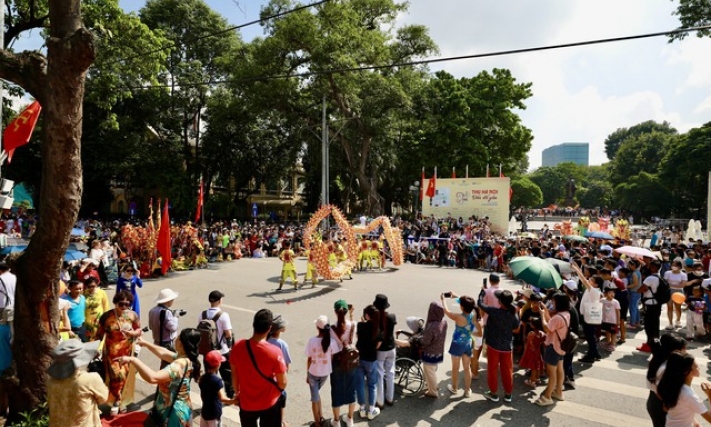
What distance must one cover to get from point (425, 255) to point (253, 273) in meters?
8.36

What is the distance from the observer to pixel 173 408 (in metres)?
4.09

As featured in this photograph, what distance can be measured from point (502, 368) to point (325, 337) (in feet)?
8.88

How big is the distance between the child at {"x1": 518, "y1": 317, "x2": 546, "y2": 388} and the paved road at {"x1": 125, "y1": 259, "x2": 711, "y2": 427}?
23 cm

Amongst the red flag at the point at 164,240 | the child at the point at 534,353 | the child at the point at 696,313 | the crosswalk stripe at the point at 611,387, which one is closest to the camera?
the crosswalk stripe at the point at 611,387

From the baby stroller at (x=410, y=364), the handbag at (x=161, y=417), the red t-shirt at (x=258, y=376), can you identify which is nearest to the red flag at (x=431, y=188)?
the baby stroller at (x=410, y=364)

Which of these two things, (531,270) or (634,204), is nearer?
(531,270)

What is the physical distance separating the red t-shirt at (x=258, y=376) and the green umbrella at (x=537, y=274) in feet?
16.6

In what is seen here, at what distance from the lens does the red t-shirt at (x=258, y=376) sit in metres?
4.30

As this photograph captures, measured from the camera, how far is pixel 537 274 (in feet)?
25.3

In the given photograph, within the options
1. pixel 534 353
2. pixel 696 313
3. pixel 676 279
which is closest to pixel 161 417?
pixel 534 353

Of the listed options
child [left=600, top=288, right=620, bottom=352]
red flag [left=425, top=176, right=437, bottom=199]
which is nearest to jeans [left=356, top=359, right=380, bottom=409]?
child [left=600, top=288, right=620, bottom=352]

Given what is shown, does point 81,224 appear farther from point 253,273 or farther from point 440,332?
point 440,332

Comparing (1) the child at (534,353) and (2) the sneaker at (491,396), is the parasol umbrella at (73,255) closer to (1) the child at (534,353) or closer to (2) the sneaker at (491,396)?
(2) the sneaker at (491,396)

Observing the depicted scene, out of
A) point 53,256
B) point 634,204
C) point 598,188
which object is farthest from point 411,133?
point 598,188
